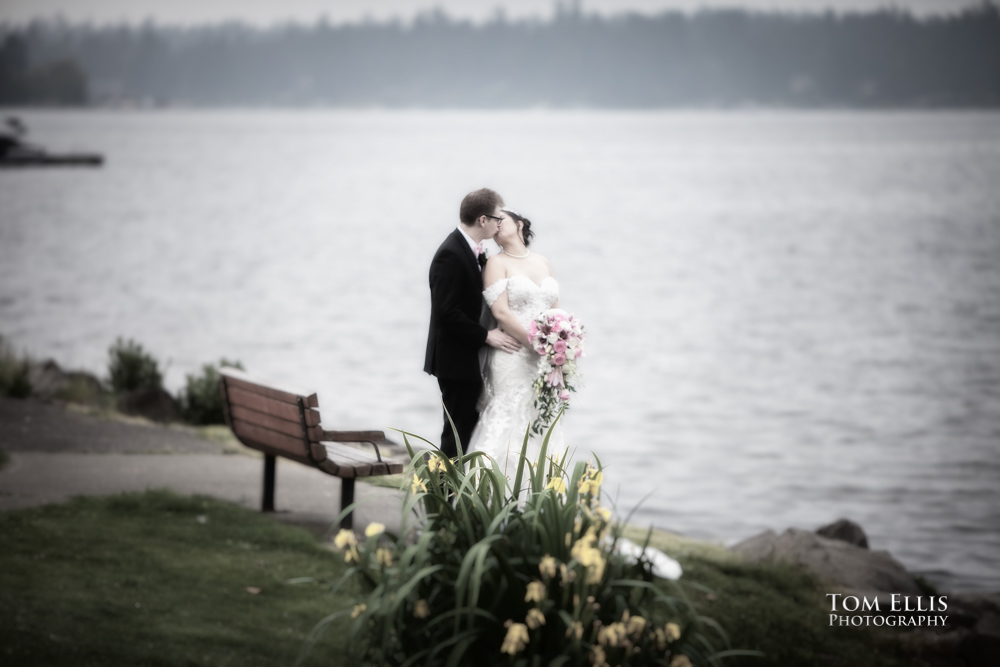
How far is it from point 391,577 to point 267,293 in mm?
38361

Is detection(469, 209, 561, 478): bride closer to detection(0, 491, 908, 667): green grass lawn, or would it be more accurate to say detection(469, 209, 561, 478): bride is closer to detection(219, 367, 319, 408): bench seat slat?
detection(219, 367, 319, 408): bench seat slat

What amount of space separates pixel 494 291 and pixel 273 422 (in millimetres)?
2021

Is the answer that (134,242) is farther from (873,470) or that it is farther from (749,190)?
(749,190)

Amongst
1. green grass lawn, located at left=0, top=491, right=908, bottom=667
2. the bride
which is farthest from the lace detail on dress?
green grass lawn, located at left=0, top=491, right=908, bottom=667

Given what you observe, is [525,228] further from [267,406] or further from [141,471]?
[141,471]

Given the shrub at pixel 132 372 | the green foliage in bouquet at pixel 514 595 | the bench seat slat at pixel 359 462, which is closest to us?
the green foliage in bouquet at pixel 514 595

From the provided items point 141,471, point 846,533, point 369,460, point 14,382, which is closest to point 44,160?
point 14,382

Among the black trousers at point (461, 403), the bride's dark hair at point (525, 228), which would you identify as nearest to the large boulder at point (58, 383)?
the black trousers at point (461, 403)

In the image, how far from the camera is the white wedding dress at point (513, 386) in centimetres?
682

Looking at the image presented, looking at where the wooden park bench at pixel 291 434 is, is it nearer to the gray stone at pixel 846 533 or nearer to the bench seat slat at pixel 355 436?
the bench seat slat at pixel 355 436

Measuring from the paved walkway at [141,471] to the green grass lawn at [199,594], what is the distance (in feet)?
1.60

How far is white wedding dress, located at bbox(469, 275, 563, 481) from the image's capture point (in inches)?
268

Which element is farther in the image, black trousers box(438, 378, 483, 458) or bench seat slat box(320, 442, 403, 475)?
bench seat slat box(320, 442, 403, 475)

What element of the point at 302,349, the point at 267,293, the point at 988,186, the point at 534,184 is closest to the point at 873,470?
the point at 302,349
